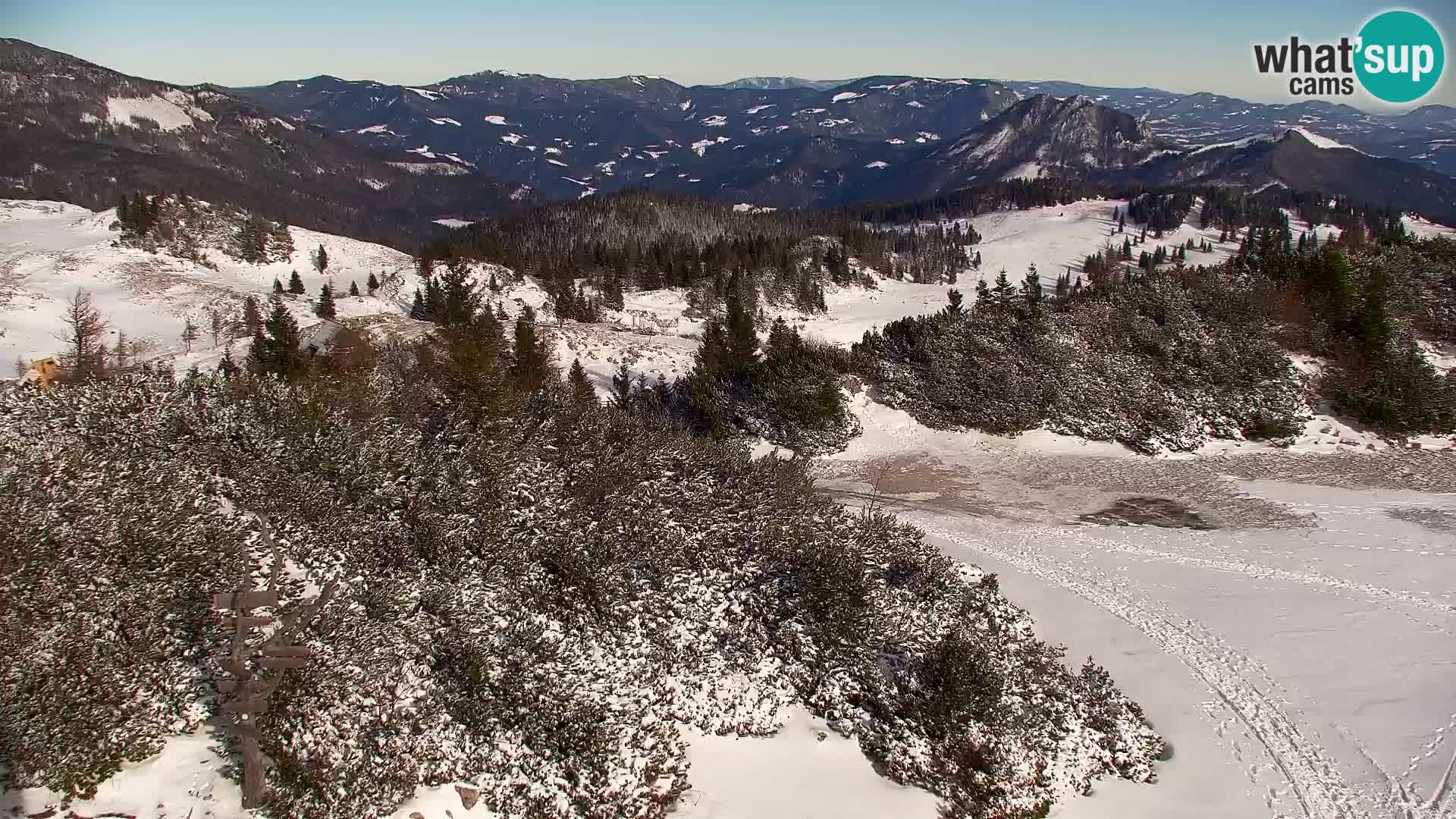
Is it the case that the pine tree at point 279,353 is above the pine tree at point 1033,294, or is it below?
above

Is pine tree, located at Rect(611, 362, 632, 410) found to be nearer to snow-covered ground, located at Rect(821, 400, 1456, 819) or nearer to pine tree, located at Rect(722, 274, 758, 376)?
pine tree, located at Rect(722, 274, 758, 376)

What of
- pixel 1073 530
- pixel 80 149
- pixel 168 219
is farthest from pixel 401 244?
pixel 1073 530

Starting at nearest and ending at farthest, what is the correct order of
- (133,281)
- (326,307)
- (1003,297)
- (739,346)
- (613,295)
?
1. (739,346)
2. (1003,297)
3. (326,307)
4. (133,281)
5. (613,295)

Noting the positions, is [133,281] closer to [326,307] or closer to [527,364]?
[326,307]

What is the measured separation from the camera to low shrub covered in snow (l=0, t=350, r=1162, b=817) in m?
11.8

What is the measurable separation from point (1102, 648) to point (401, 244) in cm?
18523

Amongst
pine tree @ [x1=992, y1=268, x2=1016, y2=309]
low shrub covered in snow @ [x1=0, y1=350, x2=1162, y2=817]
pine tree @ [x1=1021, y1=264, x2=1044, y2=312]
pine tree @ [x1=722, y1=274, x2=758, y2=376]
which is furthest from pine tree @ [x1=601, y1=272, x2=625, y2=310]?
low shrub covered in snow @ [x1=0, y1=350, x2=1162, y2=817]

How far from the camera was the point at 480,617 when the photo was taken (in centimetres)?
1528

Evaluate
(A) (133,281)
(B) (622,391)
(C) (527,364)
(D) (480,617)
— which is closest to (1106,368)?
(B) (622,391)

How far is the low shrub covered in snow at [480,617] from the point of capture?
1184cm

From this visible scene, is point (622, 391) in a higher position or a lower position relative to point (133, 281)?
lower

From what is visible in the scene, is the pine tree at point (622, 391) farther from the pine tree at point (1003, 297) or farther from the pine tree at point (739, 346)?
the pine tree at point (1003, 297)

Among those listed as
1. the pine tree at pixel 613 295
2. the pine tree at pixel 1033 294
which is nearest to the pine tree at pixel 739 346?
the pine tree at pixel 1033 294

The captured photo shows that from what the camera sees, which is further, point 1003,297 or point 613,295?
point 613,295
